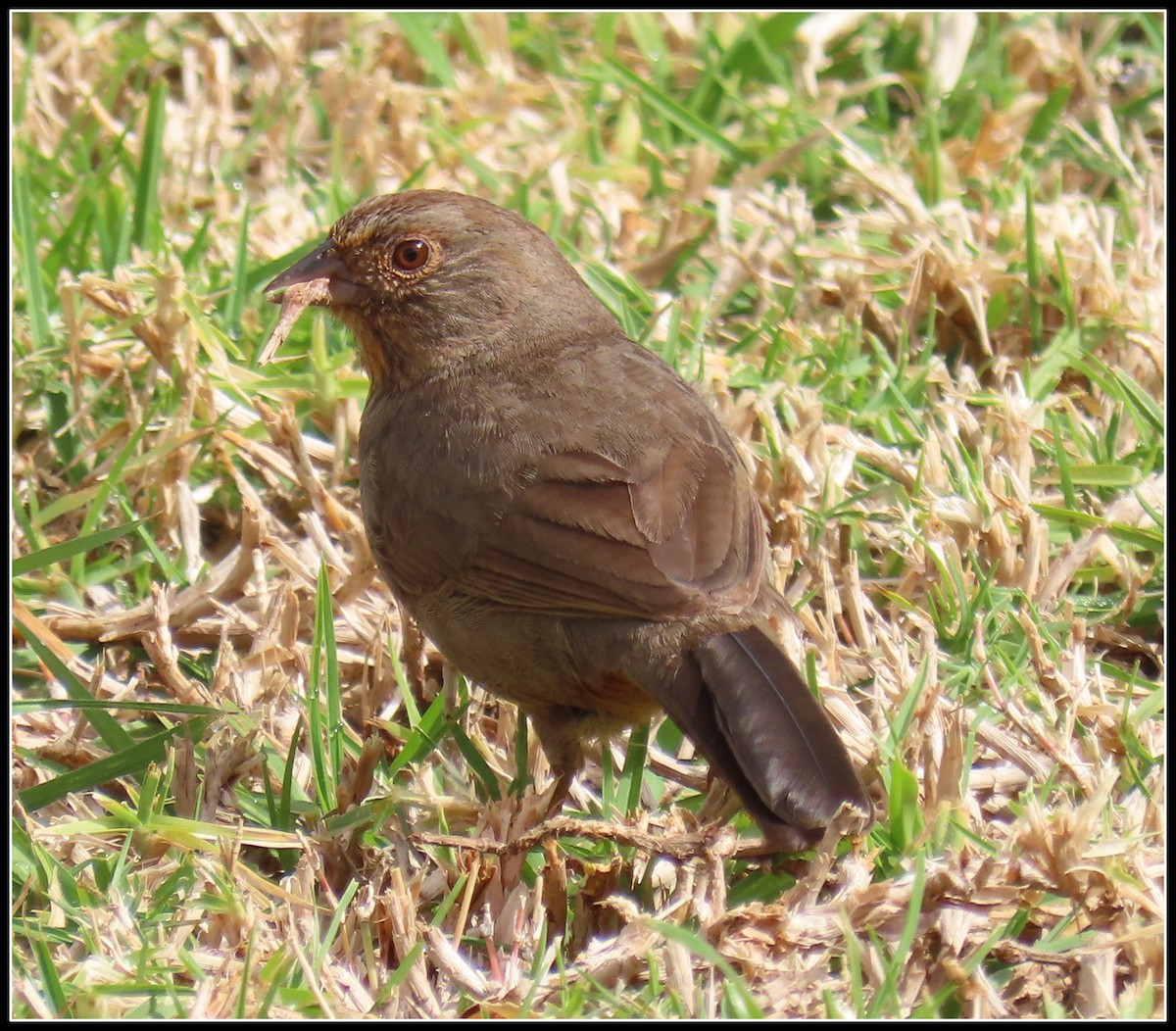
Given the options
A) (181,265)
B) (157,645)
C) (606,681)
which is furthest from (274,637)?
(181,265)

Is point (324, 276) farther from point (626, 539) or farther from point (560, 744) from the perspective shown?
point (560, 744)

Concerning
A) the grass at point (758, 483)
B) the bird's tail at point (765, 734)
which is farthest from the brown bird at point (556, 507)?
the grass at point (758, 483)

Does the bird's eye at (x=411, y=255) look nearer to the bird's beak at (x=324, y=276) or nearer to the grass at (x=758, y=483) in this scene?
the bird's beak at (x=324, y=276)

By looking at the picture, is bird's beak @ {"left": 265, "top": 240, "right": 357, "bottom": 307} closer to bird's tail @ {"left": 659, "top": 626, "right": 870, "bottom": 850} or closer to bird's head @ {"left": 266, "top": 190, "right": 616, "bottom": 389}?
bird's head @ {"left": 266, "top": 190, "right": 616, "bottom": 389}

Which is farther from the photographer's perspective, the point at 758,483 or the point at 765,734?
the point at 758,483

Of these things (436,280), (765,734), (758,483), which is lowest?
(765,734)

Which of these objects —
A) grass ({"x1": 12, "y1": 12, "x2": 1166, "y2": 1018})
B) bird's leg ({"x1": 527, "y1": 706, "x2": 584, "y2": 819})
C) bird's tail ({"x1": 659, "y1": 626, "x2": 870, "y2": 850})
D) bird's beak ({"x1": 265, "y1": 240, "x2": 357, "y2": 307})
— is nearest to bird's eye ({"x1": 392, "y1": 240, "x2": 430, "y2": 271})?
bird's beak ({"x1": 265, "y1": 240, "x2": 357, "y2": 307})

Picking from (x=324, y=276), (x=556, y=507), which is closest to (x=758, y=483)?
(x=556, y=507)
